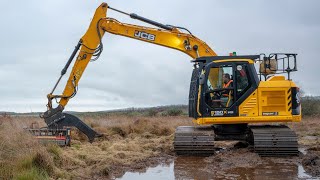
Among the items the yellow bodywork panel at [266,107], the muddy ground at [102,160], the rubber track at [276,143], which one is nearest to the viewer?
the muddy ground at [102,160]

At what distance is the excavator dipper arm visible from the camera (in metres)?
15.1

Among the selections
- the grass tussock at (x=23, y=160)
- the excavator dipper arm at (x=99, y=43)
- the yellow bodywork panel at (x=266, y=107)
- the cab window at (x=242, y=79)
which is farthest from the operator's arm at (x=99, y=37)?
the grass tussock at (x=23, y=160)

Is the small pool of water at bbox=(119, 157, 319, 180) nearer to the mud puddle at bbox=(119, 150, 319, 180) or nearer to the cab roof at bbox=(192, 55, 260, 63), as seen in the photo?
the mud puddle at bbox=(119, 150, 319, 180)

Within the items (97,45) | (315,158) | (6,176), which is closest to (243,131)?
(315,158)

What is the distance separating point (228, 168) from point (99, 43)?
722 cm

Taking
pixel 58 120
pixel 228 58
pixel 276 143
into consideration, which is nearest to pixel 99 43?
pixel 58 120

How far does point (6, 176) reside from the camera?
8039 mm

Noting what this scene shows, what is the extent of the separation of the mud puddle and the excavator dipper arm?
4.22 metres

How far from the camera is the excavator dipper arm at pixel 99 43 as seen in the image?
15.1 metres

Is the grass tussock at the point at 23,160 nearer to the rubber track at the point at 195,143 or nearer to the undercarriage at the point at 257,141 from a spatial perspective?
the rubber track at the point at 195,143

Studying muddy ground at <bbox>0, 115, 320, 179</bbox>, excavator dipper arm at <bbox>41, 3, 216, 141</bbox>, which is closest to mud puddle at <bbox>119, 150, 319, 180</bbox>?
muddy ground at <bbox>0, 115, 320, 179</bbox>

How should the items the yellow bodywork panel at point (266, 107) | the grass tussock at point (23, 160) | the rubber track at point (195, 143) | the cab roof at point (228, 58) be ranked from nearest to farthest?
the grass tussock at point (23, 160), the rubber track at point (195, 143), the yellow bodywork panel at point (266, 107), the cab roof at point (228, 58)

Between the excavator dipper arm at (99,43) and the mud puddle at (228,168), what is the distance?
4223 mm

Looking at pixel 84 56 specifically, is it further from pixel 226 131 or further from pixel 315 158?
pixel 315 158
